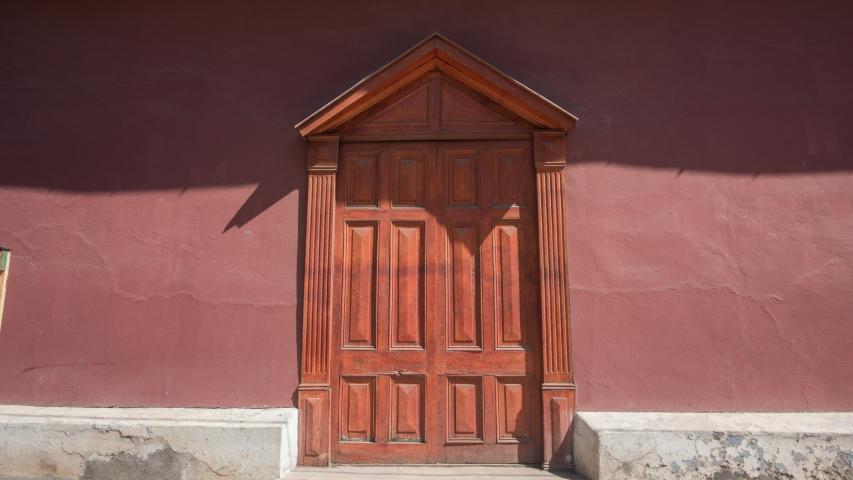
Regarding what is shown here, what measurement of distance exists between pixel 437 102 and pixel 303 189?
1348 mm

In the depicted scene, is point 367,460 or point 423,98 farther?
point 423,98

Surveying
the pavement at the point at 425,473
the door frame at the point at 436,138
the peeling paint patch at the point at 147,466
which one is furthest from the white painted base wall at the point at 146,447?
the door frame at the point at 436,138

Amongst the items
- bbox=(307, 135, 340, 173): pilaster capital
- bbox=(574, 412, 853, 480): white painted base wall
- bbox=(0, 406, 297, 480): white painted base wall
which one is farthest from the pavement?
bbox=(307, 135, 340, 173): pilaster capital

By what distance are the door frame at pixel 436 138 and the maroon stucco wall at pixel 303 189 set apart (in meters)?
0.14

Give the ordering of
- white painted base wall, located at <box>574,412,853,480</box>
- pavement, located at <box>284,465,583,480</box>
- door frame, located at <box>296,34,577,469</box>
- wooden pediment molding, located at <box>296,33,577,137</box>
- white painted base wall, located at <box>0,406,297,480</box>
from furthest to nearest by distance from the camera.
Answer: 1. wooden pediment molding, located at <box>296,33,577,137</box>
2. door frame, located at <box>296,34,577,469</box>
3. pavement, located at <box>284,465,583,480</box>
4. white painted base wall, located at <box>0,406,297,480</box>
5. white painted base wall, located at <box>574,412,853,480</box>

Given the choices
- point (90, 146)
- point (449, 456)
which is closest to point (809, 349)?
point (449, 456)

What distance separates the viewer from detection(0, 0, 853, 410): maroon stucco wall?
4.46 metres

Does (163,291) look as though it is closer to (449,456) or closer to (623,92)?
(449,456)

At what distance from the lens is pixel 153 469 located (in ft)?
13.3

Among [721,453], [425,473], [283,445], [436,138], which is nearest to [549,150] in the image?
[436,138]

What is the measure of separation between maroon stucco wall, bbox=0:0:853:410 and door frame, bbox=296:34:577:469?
140 mm

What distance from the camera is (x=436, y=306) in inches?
180

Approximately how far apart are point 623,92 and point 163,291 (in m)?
4.17

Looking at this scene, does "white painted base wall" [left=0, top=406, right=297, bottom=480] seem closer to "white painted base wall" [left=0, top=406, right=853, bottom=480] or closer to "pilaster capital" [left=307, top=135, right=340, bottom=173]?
"white painted base wall" [left=0, top=406, right=853, bottom=480]
